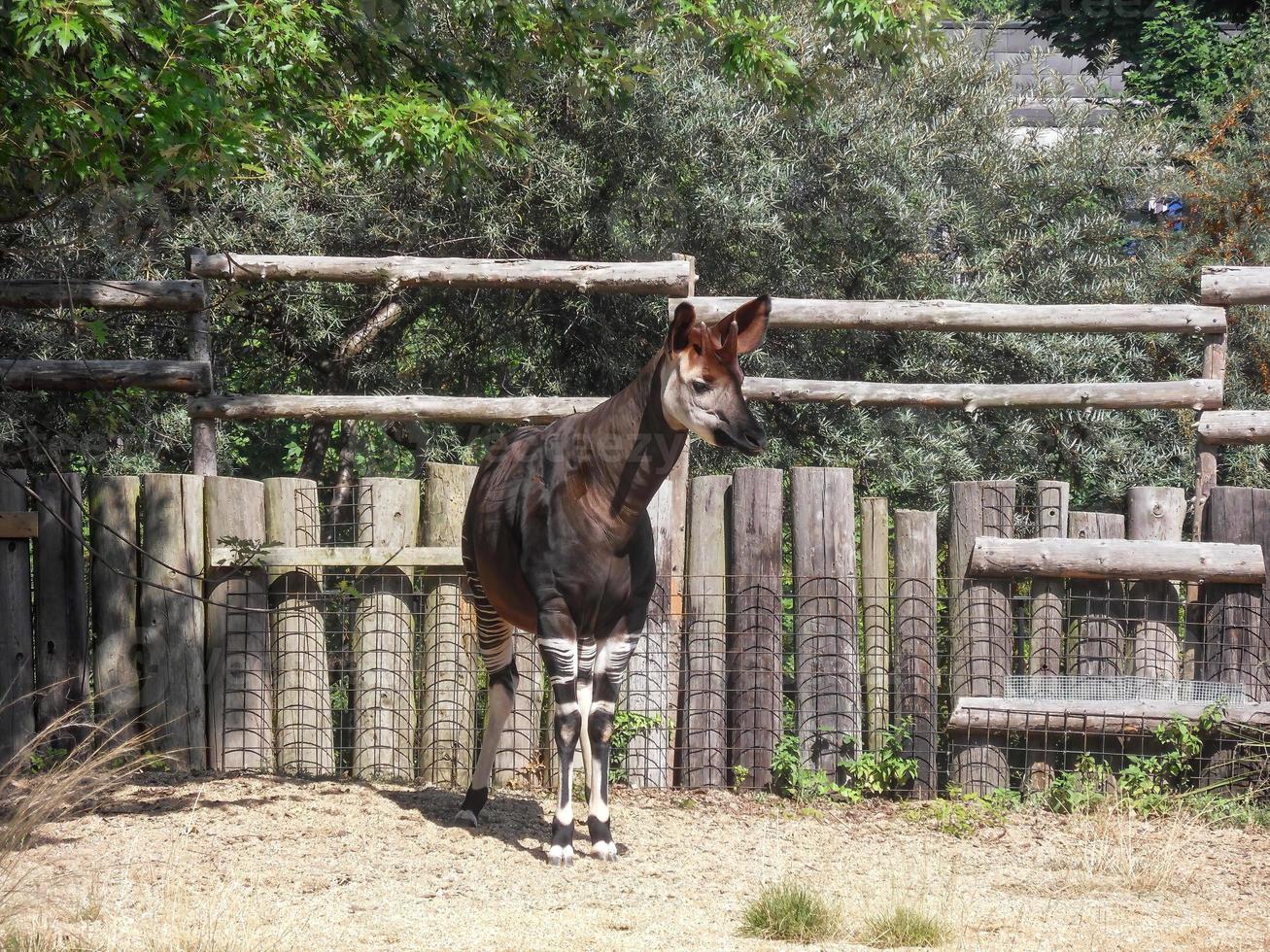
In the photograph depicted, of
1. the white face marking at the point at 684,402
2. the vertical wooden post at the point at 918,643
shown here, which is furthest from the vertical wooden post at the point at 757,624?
the white face marking at the point at 684,402

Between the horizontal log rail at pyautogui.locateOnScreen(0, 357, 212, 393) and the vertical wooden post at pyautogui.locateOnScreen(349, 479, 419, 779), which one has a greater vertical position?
the horizontal log rail at pyautogui.locateOnScreen(0, 357, 212, 393)

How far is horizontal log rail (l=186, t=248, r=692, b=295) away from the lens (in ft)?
23.8

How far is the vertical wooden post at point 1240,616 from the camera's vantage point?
714 centimetres

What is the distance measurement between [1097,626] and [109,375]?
217 inches

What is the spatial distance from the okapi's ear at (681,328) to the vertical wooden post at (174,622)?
10.3 feet

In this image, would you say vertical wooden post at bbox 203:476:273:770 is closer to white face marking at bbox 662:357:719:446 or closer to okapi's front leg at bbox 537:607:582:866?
okapi's front leg at bbox 537:607:582:866

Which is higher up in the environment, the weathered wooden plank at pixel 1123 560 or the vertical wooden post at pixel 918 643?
the weathered wooden plank at pixel 1123 560

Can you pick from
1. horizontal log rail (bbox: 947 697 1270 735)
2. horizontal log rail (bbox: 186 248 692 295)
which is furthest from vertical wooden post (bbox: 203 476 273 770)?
horizontal log rail (bbox: 947 697 1270 735)

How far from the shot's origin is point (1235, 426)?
7328mm

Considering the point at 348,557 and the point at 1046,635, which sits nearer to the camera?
the point at 348,557

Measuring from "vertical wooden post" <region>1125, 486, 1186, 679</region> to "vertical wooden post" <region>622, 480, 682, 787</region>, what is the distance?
2.52 meters

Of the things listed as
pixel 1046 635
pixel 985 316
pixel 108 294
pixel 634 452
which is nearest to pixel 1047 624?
pixel 1046 635

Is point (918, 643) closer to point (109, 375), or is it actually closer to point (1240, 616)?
point (1240, 616)

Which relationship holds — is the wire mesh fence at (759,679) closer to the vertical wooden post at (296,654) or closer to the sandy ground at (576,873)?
the vertical wooden post at (296,654)
